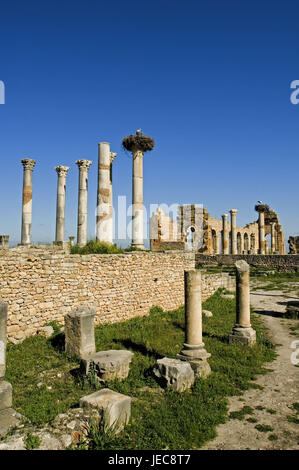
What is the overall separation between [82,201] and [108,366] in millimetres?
14237

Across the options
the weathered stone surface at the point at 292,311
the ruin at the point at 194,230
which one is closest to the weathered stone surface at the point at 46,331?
the weathered stone surface at the point at 292,311

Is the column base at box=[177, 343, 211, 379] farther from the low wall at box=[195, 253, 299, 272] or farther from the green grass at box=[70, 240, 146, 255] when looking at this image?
the low wall at box=[195, 253, 299, 272]

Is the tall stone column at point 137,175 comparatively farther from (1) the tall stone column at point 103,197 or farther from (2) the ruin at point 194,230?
(2) the ruin at point 194,230

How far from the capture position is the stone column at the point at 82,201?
1877cm

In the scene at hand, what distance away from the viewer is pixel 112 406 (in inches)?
171

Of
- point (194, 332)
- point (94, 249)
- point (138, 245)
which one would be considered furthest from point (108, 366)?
point (138, 245)

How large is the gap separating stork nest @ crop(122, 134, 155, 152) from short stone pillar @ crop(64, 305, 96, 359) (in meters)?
10.0

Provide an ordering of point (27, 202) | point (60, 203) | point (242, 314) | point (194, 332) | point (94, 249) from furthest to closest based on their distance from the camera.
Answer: point (60, 203) → point (27, 202) → point (94, 249) → point (242, 314) → point (194, 332)

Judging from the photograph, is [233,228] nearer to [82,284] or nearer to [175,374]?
[82,284]

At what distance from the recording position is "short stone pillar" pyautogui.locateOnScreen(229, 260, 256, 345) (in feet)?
28.1

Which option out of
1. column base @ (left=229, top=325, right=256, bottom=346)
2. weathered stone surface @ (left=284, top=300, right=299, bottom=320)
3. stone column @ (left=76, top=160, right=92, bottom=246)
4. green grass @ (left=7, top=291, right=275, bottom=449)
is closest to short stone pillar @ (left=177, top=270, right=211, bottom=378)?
green grass @ (left=7, top=291, right=275, bottom=449)

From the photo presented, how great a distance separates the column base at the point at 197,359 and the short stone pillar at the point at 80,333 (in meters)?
2.03

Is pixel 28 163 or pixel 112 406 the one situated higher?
pixel 28 163

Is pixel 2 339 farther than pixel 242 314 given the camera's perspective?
No
